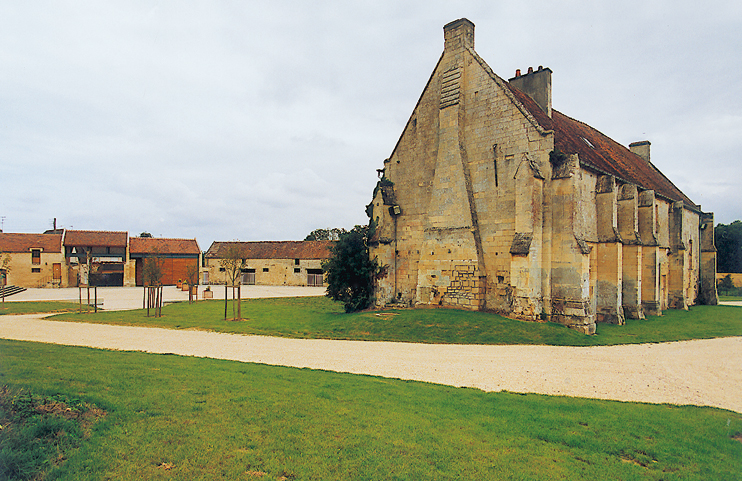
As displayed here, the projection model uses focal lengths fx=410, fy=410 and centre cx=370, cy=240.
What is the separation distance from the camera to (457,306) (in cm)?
1875

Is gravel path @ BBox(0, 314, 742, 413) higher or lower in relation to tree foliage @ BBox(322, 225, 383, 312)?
lower

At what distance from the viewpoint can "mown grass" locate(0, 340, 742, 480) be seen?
165 inches

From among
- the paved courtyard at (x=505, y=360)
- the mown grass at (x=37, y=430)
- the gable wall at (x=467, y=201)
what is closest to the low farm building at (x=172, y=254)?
the paved courtyard at (x=505, y=360)

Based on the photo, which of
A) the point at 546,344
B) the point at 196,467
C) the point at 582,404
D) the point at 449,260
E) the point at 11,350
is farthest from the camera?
the point at 449,260

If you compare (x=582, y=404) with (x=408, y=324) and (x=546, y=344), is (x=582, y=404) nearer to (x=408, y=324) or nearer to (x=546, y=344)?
(x=546, y=344)

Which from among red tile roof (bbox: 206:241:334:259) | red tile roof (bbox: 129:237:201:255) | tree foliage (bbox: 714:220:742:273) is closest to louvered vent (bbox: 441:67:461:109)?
red tile roof (bbox: 206:241:334:259)

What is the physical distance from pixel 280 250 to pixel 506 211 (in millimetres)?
39706

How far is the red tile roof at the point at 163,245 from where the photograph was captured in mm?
50062

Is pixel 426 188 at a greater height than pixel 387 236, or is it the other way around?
pixel 426 188

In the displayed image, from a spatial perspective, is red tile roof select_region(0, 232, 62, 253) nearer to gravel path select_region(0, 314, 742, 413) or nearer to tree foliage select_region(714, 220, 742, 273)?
gravel path select_region(0, 314, 742, 413)

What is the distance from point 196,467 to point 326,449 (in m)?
1.34

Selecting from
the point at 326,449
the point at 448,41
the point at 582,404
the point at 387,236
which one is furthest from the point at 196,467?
the point at 448,41

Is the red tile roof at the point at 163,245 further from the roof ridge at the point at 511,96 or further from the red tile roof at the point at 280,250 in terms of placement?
the roof ridge at the point at 511,96

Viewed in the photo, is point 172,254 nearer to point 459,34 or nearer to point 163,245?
point 163,245
